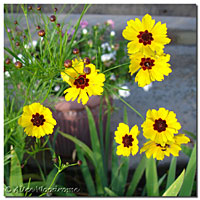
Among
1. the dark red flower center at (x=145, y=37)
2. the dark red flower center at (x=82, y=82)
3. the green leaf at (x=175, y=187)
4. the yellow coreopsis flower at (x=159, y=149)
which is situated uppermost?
the dark red flower center at (x=145, y=37)

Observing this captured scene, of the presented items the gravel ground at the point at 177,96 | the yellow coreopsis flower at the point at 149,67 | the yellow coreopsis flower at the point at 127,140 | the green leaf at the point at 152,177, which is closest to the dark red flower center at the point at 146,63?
the yellow coreopsis flower at the point at 149,67

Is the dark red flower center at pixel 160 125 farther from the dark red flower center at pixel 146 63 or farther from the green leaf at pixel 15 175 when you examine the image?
the green leaf at pixel 15 175

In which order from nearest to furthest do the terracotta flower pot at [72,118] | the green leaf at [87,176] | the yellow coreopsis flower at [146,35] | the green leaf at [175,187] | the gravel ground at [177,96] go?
the yellow coreopsis flower at [146,35] → the green leaf at [175,187] → the green leaf at [87,176] → the terracotta flower pot at [72,118] → the gravel ground at [177,96]

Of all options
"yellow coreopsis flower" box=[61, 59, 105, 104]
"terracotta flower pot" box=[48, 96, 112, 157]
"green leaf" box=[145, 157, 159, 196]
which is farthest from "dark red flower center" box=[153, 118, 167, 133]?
"terracotta flower pot" box=[48, 96, 112, 157]

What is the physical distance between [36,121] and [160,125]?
212mm

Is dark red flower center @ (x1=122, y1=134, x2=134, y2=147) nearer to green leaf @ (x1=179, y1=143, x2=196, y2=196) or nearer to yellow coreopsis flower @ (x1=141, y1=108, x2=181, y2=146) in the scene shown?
yellow coreopsis flower @ (x1=141, y1=108, x2=181, y2=146)

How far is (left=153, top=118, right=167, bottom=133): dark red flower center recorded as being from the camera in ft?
1.51

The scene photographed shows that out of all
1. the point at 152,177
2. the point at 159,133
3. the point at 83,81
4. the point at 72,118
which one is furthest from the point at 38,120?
the point at 72,118

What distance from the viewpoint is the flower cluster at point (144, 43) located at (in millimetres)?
446

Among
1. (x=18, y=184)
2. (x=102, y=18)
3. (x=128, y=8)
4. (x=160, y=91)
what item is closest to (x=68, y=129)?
(x=18, y=184)

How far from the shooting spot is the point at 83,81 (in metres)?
0.47

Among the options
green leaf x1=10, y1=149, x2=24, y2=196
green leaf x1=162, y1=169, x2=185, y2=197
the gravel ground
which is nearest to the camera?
green leaf x1=162, y1=169, x2=185, y2=197

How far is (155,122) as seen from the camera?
0.46 meters

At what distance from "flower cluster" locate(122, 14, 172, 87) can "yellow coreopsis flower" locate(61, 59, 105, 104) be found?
0.19ft
